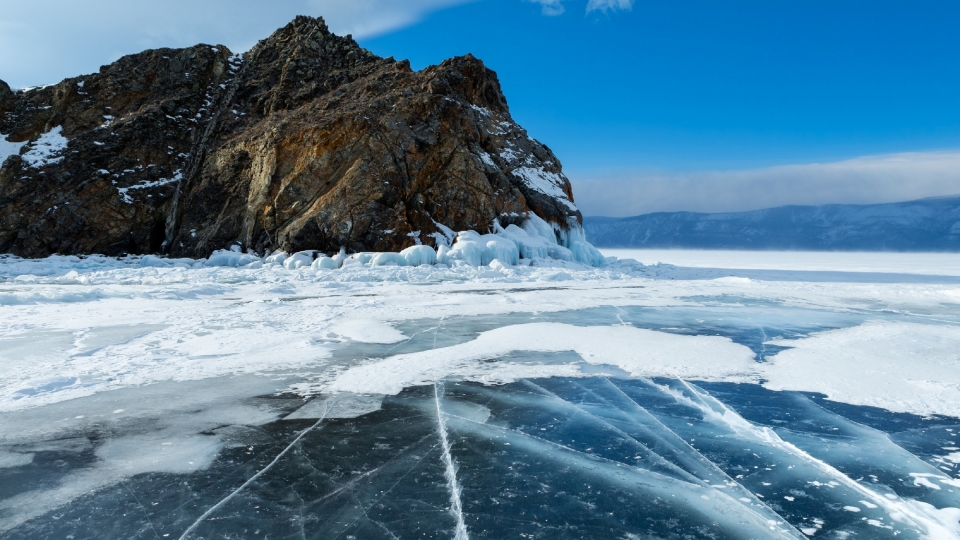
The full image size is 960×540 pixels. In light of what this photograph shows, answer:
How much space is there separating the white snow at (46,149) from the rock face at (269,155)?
11cm

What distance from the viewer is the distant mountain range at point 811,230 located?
13850 centimetres

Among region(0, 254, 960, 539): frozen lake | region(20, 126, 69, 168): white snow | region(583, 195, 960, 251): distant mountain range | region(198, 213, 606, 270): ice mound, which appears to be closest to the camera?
region(0, 254, 960, 539): frozen lake

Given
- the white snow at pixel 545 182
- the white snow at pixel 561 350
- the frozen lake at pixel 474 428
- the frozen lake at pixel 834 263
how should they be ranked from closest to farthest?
1. the frozen lake at pixel 474 428
2. the white snow at pixel 561 350
3. the frozen lake at pixel 834 263
4. the white snow at pixel 545 182

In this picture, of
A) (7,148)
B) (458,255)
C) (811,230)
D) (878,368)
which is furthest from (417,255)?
(811,230)

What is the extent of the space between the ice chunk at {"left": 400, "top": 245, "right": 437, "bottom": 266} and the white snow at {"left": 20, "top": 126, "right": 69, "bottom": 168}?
78.1 feet

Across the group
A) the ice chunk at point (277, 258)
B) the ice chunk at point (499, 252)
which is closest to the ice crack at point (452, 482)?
the ice chunk at point (499, 252)

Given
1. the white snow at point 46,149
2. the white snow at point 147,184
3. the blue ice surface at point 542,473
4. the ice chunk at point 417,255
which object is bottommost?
the blue ice surface at point 542,473

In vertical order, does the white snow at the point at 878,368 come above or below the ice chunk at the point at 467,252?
below

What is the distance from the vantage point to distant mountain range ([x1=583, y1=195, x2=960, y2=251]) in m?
138

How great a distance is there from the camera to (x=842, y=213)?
532 feet

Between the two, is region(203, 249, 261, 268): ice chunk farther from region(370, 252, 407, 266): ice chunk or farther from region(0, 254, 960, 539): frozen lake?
region(0, 254, 960, 539): frozen lake

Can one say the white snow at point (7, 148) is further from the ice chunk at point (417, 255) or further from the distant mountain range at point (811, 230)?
the distant mountain range at point (811, 230)

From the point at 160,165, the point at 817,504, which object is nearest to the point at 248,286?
the point at 817,504

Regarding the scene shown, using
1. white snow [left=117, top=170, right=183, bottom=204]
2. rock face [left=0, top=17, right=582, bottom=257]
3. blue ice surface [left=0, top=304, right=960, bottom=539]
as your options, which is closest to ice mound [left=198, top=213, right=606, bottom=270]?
rock face [left=0, top=17, right=582, bottom=257]
